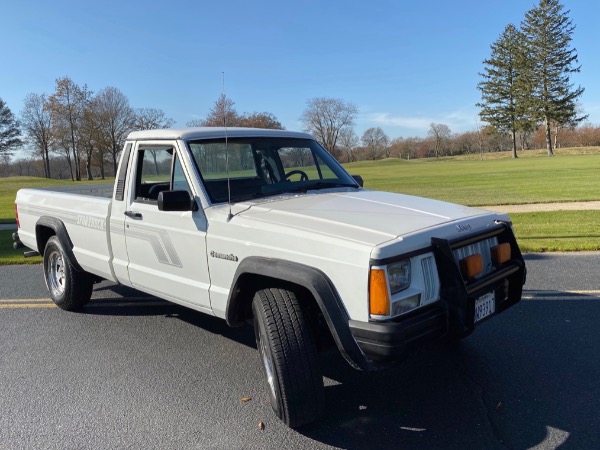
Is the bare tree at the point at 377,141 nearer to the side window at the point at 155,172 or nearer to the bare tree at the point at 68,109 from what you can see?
the bare tree at the point at 68,109

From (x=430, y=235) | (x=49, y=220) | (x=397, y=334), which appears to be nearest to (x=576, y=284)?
(x=430, y=235)

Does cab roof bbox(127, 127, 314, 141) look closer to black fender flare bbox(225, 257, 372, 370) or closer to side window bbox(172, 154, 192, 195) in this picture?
side window bbox(172, 154, 192, 195)

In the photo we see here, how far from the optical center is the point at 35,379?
4.07 m

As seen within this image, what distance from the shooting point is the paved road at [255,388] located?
314 cm

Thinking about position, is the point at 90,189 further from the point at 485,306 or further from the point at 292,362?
the point at 485,306

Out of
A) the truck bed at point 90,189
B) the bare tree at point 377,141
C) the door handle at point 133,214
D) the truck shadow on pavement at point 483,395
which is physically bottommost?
the truck shadow on pavement at point 483,395

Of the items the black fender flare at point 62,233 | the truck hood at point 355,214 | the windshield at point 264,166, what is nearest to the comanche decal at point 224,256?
the truck hood at point 355,214

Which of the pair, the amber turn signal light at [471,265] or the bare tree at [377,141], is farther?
the bare tree at [377,141]

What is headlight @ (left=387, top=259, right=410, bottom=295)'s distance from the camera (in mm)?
2863

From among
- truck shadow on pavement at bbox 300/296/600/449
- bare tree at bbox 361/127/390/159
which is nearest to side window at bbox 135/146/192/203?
truck shadow on pavement at bbox 300/296/600/449

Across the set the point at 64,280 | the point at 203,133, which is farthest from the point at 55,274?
the point at 203,133

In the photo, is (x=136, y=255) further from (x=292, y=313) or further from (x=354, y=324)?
(x=354, y=324)

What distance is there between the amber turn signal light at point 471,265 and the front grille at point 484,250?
3.7 inches

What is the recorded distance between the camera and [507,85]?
259 feet
